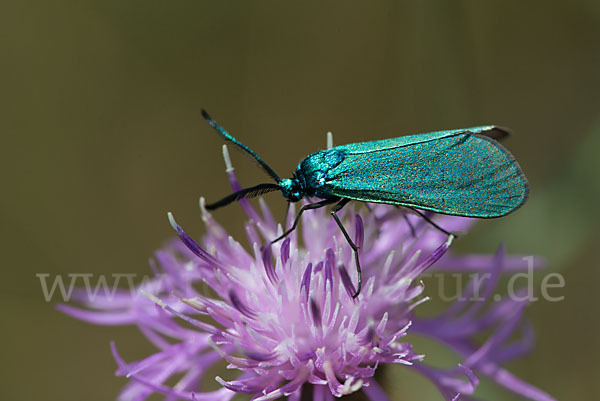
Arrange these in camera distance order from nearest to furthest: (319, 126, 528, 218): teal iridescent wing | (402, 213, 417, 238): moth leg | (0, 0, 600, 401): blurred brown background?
(319, 126, 528, 218): teal iridescent wing < (402, 213, 417, 238): moth leg < (0, 0, 600, 401): blurred brown background

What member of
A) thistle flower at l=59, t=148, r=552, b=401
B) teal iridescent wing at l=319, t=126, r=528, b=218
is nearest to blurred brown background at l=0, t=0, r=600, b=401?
thistle flower at l=59, t=148, r=552, b=401

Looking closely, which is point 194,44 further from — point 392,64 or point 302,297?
point 302,297

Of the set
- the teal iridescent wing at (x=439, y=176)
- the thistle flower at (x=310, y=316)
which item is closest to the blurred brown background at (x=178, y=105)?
the thistle flower at (x=310, y=316)

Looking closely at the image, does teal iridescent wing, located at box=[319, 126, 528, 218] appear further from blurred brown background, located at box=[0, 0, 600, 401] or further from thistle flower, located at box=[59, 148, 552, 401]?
blurred brown background, located at box=[0, 0, 600, 401]

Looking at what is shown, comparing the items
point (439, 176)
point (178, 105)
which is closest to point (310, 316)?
point (439, 176)

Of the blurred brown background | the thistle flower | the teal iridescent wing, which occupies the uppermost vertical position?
the blurred brown background

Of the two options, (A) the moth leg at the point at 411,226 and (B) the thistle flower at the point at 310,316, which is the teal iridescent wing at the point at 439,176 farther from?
(A) the moth leg at the point at 411,226
